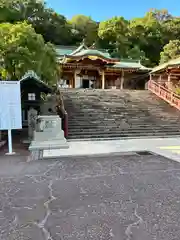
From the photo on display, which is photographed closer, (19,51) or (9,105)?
(9,105)

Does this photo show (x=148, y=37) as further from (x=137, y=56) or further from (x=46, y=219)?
(x=46, y=219)

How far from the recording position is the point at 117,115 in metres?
12.8

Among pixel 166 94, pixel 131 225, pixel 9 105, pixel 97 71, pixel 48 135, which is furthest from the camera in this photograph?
pixel 97 71

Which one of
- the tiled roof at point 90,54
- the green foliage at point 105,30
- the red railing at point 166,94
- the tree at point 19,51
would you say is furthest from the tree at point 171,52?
the tree at point 19,51

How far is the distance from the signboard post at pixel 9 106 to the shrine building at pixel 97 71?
13.7 metres

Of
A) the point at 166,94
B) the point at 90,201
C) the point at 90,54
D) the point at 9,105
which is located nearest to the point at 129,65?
the point at 90,54

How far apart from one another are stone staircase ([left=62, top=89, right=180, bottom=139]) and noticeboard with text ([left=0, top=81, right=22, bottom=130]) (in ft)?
10.6

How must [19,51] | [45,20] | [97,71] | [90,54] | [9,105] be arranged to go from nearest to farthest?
1. [9,105]
2. [19,51]
3. [90,54]
4. [97,71]
5. [45,20]

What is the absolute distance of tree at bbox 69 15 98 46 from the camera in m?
37.8

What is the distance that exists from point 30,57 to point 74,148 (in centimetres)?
494

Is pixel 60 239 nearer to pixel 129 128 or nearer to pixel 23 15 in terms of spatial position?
pixel 129 128

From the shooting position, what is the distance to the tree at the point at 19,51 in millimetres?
9766

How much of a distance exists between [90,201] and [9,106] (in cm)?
471

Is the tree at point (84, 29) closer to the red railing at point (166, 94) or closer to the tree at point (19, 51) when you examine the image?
the red railing at point (166, 94)
